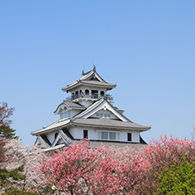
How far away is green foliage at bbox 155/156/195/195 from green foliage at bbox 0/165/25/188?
522 inches

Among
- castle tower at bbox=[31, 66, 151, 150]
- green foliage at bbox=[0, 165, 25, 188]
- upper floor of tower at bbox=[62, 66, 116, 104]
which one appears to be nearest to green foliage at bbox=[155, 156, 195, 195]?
green foliage at bbox=[0, 165, 25, 188]

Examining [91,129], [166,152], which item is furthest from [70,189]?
Answer: [91,129]

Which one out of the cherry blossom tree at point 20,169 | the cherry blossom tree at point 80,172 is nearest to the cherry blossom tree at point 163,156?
the cherry blossom tree at point 80,172

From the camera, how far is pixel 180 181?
13.4 metres

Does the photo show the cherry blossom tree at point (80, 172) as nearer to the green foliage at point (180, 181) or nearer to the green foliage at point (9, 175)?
the green foliage at point (180, 181)

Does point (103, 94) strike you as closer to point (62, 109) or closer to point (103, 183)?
point (62, 109)

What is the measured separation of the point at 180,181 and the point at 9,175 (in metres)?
14.7

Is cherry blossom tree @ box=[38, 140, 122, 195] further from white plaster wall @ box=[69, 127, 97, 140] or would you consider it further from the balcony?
the balcony

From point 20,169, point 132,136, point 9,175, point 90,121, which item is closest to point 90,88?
point 90,121

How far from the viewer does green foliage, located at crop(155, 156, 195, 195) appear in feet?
41.1

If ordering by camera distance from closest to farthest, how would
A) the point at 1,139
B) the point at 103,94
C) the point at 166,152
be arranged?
the point at 166,152, the point at 1,139, the point at 103,94

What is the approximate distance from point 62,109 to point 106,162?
2523 cm

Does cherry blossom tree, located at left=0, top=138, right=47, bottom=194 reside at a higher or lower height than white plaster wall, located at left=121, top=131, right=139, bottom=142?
lower

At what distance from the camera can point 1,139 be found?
24891 mm
